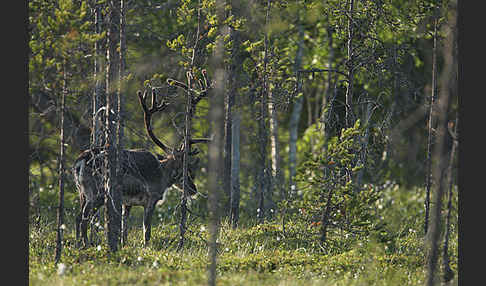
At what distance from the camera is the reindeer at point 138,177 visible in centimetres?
1163

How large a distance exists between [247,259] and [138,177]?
3253 millimetres

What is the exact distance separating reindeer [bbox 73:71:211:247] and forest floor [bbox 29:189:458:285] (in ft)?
2.01

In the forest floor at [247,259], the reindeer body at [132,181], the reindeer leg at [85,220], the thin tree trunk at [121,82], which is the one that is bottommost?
the forest floor at [247,259]

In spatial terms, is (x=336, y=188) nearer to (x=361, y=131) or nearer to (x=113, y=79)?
(x=361, y=131)

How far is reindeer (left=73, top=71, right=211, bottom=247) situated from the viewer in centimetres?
1163

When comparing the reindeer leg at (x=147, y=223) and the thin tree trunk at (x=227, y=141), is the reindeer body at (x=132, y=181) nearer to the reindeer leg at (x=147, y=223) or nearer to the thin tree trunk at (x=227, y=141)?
the reindeer leg at (x=147, y=223)

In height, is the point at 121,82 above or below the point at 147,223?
above

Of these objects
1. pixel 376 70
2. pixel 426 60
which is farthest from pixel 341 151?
pixel 426 60

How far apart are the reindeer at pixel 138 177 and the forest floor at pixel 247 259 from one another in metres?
0.61

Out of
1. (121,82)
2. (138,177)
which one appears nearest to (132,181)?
(138,177)

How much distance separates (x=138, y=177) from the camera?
12781 millimetres

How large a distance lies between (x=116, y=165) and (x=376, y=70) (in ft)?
17.4

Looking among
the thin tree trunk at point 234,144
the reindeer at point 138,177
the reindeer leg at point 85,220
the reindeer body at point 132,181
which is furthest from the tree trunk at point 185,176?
the thin tree trunk at point 234,144

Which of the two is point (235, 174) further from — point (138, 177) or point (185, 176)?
point (185, 176)
